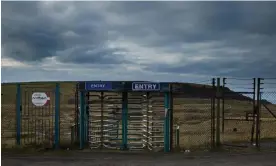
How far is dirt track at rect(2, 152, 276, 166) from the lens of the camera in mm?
11703

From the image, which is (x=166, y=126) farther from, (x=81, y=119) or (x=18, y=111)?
(x=18, y=111)

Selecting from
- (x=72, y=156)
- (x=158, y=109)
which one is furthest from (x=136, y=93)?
(x=72, y=156)

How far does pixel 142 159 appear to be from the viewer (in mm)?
12422

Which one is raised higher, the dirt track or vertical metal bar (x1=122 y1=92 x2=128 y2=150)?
vertical metal bar (x1=122 y1=92 x2=128 y2=150)

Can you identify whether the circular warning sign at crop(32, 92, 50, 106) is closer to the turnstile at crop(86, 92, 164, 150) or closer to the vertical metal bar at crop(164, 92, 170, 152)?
the turnstile at crop(86, 92, 164, 150)

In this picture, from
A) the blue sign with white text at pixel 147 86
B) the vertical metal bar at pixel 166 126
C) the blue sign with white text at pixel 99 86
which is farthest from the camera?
the blue sign with white text at pixel 99 86

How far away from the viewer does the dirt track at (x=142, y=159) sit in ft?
38.4

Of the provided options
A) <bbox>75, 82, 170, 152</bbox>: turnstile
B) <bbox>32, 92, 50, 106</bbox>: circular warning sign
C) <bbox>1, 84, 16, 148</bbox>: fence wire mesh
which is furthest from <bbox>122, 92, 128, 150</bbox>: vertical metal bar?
<bbox>1, 84, 16, 148</bbox>: fence wire mesh

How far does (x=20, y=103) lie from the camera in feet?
47.8

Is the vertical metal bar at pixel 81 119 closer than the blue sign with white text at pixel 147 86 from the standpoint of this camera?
No

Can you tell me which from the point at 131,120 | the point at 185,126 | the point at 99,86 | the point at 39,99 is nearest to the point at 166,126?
the point at 131,120

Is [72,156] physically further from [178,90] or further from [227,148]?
[227,148]

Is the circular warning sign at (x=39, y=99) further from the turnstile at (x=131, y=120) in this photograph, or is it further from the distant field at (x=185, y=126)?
the turnstile at (x=131, y=120)

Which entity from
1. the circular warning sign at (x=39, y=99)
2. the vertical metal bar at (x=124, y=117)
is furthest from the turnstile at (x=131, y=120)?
the circular warning sign at (x=39, y=99)
